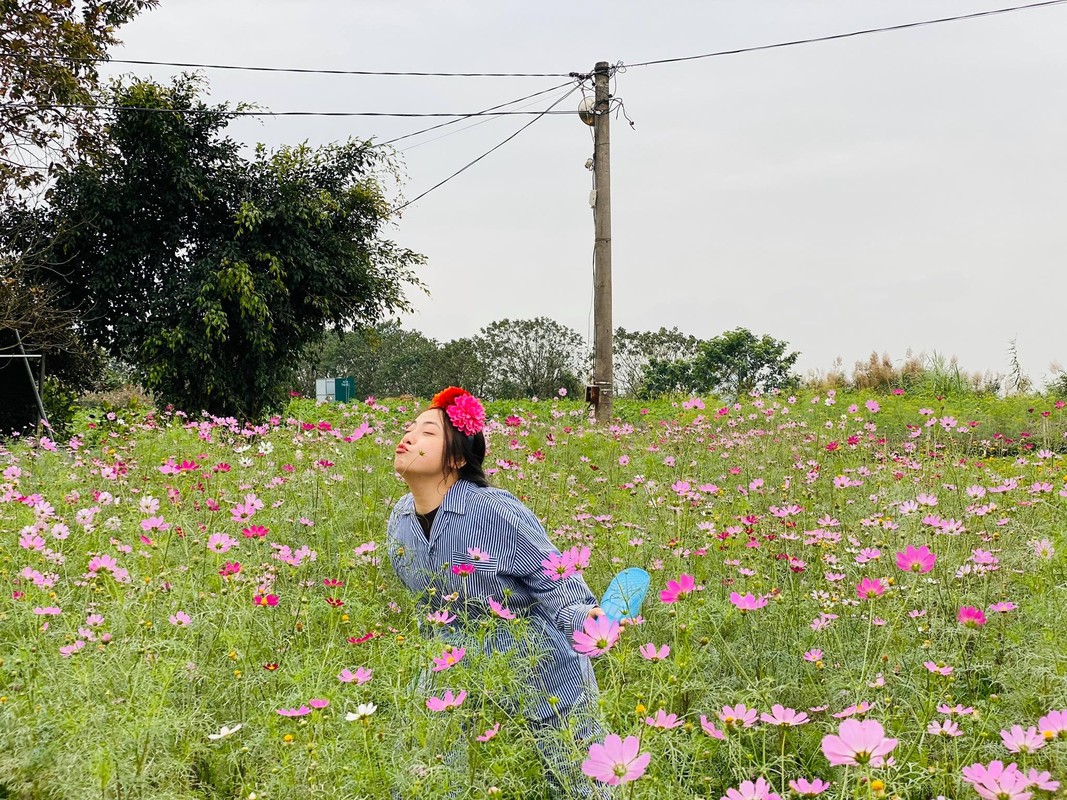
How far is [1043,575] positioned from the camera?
3152 mm

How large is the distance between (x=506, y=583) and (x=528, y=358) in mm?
33845

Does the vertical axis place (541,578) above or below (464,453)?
below

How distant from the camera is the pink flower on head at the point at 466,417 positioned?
2631mm

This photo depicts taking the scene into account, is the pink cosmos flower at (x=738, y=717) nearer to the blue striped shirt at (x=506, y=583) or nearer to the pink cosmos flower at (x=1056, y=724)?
the pink cosmos flower at (x=1056, y=724)

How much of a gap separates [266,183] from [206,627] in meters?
13.0

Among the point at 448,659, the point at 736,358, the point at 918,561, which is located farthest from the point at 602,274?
the point at 736,358

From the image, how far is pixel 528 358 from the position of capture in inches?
1422

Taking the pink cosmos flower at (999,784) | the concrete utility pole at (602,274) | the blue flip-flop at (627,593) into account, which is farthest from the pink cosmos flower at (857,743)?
the concrete utility pole at (602,274)

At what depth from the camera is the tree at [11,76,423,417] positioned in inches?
525

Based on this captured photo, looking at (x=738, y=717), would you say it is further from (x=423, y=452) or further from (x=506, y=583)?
(x=423, y=452)

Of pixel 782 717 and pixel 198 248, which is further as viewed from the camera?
pixel 198 248

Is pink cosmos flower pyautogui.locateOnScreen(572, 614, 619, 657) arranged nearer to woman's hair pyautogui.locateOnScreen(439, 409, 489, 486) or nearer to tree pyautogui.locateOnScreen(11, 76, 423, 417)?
woman's hair pyautogui.locateOnScreen(439, 409, 489, 486)

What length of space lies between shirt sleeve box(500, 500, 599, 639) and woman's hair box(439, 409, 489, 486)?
0.24m

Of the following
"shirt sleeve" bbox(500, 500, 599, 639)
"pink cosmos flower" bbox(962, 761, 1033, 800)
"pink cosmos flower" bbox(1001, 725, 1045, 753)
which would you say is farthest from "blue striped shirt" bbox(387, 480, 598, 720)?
"pink cosmos flower" bbox(962, 761, 1033, 800)
